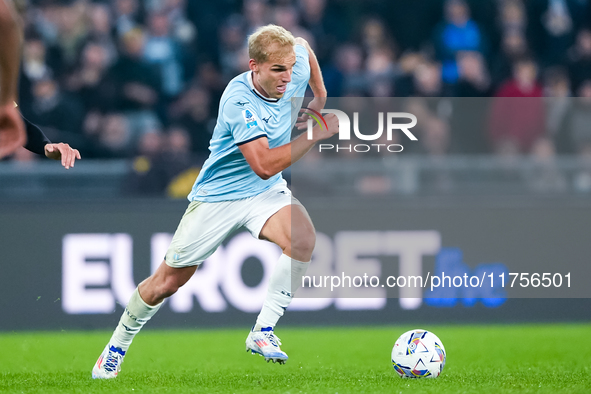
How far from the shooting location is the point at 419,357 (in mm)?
5648

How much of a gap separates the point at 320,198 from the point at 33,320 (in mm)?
3228

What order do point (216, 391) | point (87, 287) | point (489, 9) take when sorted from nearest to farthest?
1. point (216, 391)
2. point (87, 287)
3. point (489, 9)

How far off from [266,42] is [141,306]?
6.33 feet

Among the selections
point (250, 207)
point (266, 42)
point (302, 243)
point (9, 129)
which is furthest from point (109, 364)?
point (9, 129)

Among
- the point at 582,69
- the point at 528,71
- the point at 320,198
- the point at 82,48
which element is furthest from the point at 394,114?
the point at 82,48

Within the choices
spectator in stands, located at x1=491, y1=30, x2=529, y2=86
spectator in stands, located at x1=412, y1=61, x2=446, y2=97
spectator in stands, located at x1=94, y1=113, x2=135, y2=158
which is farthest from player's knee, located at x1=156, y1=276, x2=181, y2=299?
spectator in stands, located at x1=491, y1=30, x2=529, y2=86

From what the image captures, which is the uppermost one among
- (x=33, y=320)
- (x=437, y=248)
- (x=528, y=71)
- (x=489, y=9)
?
(x=489, y=9)

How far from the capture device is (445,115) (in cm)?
925

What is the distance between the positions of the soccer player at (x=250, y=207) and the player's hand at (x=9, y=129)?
Result: 8.75ft

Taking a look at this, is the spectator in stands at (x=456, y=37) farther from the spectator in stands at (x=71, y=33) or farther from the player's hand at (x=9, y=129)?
the player's hand at (x=9, y=129)

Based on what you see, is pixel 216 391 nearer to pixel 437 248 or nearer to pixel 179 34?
pixel 437 248

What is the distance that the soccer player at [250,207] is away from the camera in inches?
222

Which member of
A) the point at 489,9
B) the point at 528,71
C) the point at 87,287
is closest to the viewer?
the point at 87,287

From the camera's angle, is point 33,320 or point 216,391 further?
point 33,320
